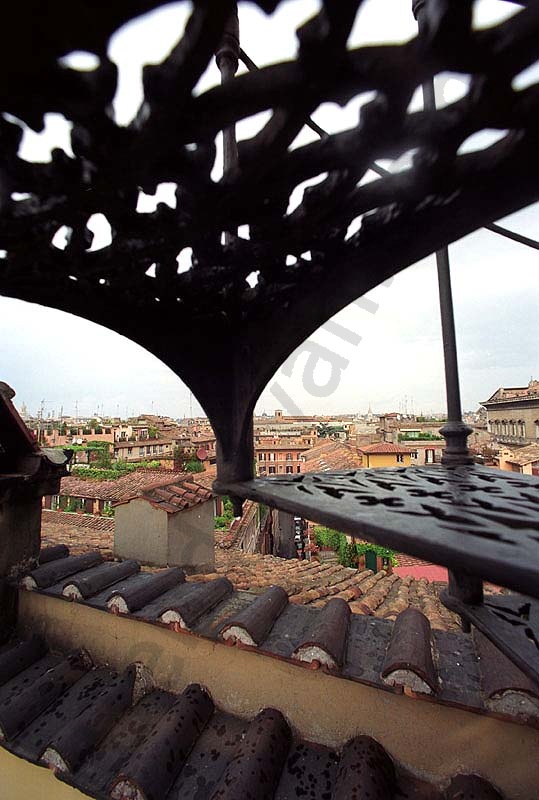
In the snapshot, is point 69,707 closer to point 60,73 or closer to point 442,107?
point 60,73

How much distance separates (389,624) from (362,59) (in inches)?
94.4

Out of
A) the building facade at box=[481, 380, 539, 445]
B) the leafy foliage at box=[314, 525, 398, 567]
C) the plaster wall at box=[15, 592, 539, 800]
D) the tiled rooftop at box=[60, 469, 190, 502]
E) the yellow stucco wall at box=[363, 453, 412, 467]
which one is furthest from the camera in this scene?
the yellow stucco wall at box=[363, 453, 412, 467]

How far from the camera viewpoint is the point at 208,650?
6.67 feet

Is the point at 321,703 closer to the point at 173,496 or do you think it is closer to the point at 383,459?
the point at 173,496

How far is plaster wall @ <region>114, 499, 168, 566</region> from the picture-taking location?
5320 mm

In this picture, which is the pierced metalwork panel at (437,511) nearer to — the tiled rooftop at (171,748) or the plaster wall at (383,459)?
the tiled rooftop at (171,748)

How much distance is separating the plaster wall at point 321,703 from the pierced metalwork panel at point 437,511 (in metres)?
1.01

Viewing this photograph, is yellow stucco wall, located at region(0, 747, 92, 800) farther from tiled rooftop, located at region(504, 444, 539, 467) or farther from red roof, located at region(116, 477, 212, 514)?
tiled rooftop, located at region(504, 444, 539, 467)

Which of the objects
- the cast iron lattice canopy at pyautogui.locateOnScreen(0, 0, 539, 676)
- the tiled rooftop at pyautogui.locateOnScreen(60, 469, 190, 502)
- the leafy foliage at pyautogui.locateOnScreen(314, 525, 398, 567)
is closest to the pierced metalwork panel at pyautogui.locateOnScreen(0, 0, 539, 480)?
the cast iron lattice canopy at pyautogui.locateOnScreen(0, 0, 539, 676)

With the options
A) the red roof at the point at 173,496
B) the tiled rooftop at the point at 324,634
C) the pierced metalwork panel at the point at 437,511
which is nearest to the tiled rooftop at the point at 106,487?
the red roof at the point at 173,496

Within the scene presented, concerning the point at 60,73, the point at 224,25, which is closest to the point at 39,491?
the point at 60,73

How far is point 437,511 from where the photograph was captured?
Answer: 0.82 metres

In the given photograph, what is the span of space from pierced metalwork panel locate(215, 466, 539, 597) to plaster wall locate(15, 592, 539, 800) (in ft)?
3.31

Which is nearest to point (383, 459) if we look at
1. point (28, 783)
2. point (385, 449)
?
point (385, 449)
